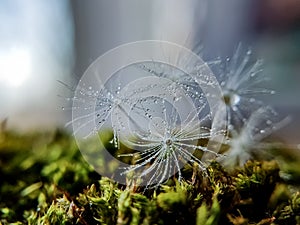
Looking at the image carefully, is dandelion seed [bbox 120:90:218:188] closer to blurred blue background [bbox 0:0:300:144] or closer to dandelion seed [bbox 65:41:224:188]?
dandelion seed [bbox 65:41:224:188]

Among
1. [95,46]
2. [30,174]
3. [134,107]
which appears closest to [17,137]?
[30,174]

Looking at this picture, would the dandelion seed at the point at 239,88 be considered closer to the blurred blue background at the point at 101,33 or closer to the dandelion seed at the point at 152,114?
the dandelion seed at the point at 152,114

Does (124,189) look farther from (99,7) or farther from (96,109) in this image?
(99,7)

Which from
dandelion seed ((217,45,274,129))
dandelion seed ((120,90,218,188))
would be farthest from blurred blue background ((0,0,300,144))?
dandelion seed ((120,90,218,188))

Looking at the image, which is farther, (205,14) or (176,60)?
(205,14)

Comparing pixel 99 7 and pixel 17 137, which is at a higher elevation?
pixel 99 7
